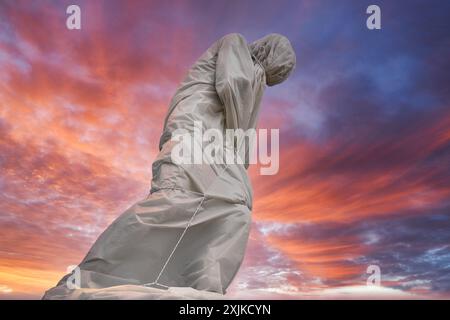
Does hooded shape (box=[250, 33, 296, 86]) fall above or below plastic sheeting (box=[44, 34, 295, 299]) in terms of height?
above

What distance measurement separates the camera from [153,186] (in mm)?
2787

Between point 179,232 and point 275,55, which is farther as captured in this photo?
point 275,55

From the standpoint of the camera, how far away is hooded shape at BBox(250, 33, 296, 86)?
3.64 metres

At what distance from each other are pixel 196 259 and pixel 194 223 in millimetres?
195

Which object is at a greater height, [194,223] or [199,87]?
[199,87]

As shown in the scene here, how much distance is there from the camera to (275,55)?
3648 mm

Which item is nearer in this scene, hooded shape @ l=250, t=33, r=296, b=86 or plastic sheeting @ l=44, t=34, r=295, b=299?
plastic sheeting @ l=44, t=34, r=295, b=299

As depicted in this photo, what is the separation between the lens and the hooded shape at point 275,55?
364 centimetres

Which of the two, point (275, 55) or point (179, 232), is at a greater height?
point (275, 55)
